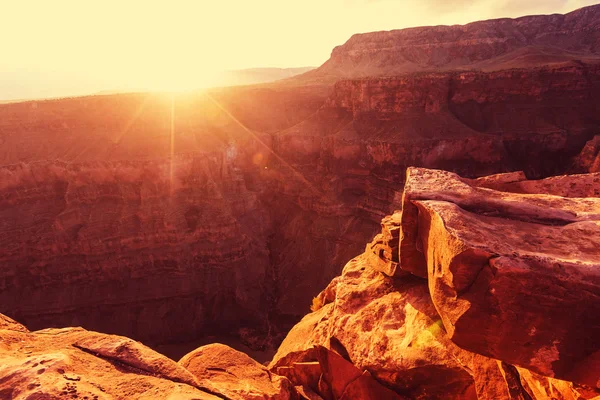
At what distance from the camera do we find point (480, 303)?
5066mm

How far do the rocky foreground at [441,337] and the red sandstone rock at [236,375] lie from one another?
0.13 feet

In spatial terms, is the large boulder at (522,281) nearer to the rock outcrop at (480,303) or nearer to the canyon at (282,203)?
the rock outcrop at (480,303)

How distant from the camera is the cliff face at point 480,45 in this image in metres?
45.8

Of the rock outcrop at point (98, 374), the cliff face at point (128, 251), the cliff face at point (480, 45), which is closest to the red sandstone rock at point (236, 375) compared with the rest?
the rock outcrop at point (98, 374)

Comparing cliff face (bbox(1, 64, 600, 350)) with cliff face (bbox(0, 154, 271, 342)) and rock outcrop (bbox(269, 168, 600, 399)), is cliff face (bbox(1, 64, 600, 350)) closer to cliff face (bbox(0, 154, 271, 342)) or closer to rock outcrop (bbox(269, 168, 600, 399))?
cliff face (bbox(0, 154, 271, 342))

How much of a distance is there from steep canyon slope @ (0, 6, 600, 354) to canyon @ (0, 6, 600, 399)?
14cm

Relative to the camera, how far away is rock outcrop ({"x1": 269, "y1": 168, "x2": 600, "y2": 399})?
4.62 meters

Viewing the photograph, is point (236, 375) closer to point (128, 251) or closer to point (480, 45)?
point (128, 251)

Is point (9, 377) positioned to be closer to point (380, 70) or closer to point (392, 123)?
point (392, 123)

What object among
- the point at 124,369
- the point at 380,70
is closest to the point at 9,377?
the point at 124,369

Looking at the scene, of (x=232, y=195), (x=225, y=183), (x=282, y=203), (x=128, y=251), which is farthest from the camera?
(x=282, y=203)

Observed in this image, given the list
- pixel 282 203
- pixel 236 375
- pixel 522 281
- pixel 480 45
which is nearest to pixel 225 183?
pixel 282 203

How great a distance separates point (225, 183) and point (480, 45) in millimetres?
47648

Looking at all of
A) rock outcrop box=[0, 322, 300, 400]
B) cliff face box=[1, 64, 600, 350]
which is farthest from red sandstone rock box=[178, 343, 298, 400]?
cliff face box=[1, 64, 600, 350]
